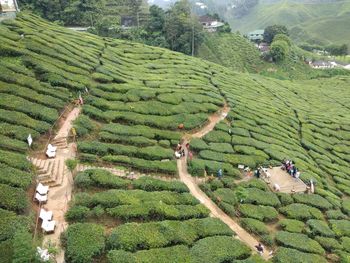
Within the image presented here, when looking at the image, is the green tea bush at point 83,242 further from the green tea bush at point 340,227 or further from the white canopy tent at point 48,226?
the green tea bush at point 340,227

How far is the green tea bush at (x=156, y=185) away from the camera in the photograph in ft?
78.6

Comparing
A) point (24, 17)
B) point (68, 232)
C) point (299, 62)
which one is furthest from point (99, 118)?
point (299, 62)

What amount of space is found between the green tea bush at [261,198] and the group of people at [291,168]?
12.1ft

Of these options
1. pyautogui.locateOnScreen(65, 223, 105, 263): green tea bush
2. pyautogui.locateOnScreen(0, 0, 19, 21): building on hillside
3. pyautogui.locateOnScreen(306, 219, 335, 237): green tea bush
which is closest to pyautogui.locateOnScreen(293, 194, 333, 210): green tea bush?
pyautogui.locateOnScreen(306, 219, 335, 237): green tea bush

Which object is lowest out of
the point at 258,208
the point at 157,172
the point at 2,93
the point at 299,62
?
the point at 299,62

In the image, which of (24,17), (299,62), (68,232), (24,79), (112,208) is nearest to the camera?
(68,232)

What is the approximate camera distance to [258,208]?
26312 millimetres

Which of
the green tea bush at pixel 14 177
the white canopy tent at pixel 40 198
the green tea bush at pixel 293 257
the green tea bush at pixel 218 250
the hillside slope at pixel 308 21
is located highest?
the green tea bush at pixel 14 177

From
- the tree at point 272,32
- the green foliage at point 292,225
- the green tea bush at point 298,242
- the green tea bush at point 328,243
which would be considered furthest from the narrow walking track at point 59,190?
the tree at point 272,32

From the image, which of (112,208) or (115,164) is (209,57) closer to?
(115,164)

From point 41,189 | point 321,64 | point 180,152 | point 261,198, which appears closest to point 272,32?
point 321,64

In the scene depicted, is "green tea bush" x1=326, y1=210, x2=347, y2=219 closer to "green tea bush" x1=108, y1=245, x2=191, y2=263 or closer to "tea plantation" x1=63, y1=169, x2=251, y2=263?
"tea plantation" x1=63, y1=169, x2=251, y2=263

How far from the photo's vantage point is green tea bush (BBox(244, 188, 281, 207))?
1060 inches

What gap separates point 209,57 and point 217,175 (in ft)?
188
